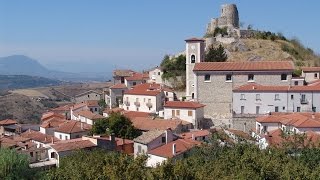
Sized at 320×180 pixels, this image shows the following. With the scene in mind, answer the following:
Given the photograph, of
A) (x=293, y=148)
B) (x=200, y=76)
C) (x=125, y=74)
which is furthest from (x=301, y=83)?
(x=125, y=74)

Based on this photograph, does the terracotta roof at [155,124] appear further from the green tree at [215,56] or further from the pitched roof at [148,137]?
the green tree at [215,56]

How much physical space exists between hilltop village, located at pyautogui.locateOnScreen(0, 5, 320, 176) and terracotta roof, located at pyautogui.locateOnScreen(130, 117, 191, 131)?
0.29 ft

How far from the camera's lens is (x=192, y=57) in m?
52.5

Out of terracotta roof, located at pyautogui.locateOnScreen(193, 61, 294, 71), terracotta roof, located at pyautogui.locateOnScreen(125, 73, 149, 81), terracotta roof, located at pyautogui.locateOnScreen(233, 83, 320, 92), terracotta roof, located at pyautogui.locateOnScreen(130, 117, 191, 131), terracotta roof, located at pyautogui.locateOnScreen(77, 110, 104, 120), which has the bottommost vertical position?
terracotta roof, located at pyautogui.locateOnScreen(77, 110, 104, 120)

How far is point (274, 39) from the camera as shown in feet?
236

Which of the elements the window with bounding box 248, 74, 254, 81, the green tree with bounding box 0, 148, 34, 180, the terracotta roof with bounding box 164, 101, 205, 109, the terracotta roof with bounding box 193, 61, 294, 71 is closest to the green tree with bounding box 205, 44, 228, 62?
the terracotta roof with bounding box 193, 61, 294, 71

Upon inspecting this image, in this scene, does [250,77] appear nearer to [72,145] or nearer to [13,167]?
[72,145]

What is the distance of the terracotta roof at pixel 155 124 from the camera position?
141 feet

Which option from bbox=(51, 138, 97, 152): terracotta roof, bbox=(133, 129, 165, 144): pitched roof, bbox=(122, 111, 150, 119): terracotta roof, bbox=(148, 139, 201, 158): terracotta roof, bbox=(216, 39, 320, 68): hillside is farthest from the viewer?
bbox=(216, 39, 320, 68): hillside

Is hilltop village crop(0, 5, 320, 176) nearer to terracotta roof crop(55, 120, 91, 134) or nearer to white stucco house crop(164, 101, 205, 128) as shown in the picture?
white stucco house crop(164, 101, 205, 128)

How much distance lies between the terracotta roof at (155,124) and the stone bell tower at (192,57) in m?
7.55

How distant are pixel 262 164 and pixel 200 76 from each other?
26.4 m

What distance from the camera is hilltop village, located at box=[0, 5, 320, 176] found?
119 ft

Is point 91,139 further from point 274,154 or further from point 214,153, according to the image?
point 274,154
